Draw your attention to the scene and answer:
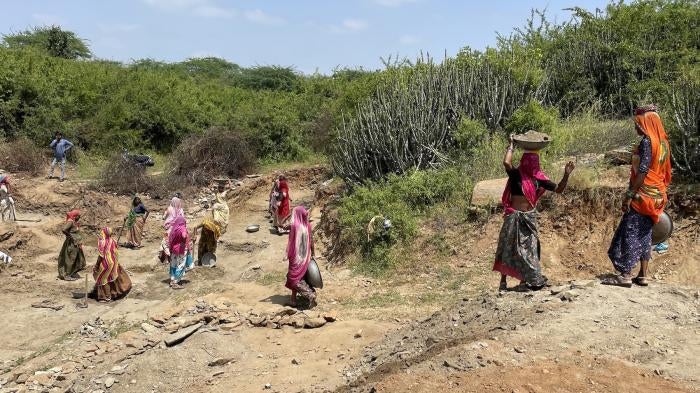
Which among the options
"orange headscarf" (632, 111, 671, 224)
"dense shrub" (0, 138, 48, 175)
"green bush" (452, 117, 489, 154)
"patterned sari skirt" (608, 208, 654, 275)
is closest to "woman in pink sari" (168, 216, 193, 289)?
"green bush" (452, 117, 489, 154)

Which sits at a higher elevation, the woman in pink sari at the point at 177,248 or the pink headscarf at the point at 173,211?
the pink headscarf at the point at 173,211

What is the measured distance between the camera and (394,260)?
9281 millimetres

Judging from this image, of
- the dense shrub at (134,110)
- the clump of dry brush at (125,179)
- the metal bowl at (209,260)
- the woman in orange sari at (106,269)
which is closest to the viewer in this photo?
the woman in orange sari at (106,269)

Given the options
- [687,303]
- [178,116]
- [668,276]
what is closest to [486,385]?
[687,303]

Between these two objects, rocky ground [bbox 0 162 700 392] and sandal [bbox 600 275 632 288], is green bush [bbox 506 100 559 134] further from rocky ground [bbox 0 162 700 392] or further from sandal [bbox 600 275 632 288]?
sandal [bbox 600 275 632 288]

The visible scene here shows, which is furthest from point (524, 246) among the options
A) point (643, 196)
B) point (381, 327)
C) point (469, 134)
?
point (469, 134)

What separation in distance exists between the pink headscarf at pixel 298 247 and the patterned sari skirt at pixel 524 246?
2777mm

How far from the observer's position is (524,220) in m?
5.89

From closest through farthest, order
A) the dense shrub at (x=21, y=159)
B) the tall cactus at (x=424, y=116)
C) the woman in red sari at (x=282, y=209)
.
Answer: the tall cactus at (x=424, y=116)
the woman in red sari at (x=282, y=209)
the dense shrub at (x=21, y=159)

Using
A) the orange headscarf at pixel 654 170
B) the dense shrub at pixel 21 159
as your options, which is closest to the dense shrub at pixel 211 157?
the dense shrub at pixel 21 159

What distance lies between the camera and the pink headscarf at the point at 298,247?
25.5 ft

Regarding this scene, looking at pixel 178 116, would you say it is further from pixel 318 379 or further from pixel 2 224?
pixel 318 379

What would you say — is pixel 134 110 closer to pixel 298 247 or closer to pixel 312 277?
pixel 298 247

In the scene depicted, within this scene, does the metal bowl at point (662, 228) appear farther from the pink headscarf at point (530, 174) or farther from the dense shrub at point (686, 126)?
the dense shrub at point (686, 126)
